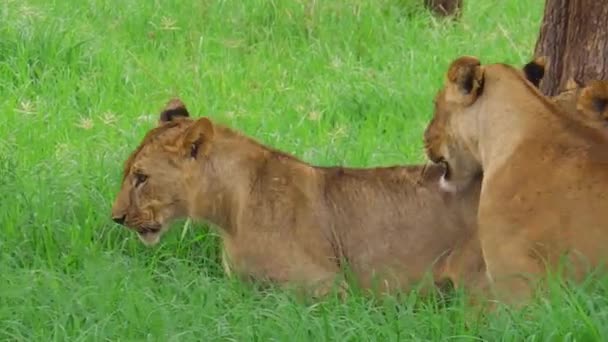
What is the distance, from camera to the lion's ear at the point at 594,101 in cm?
589

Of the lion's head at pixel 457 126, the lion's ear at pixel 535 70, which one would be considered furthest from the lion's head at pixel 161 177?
the lion's ear at pixel 535 70

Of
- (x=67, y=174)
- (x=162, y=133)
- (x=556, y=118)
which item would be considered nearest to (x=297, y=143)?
(x=67, y=174)

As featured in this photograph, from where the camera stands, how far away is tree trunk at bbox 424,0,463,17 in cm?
1050

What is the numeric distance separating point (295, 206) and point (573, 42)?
56.4 inches

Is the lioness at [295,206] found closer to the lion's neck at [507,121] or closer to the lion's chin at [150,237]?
the lion's chin at [150,237]

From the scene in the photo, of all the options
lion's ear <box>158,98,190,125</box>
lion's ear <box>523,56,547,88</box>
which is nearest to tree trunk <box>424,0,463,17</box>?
lion's ear <box>158,98,190,125</box>

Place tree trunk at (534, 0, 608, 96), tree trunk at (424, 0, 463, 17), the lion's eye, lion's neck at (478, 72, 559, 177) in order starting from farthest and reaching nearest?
1. tree trunk at (424, 0, 463, 17)
2. tree trunk at (534, 0, 608, 96)
3. the lion's eye
4. lion's neck at (478, 72, 559, 177)

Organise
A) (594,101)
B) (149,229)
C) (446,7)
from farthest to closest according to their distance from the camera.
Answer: (446,7) → (149,229) → (594,101)

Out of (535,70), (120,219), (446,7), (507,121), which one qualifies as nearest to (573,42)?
(535,70)

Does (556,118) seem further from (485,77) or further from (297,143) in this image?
(297,143)

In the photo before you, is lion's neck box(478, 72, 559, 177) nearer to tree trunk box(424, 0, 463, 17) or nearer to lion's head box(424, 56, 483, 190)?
lion's head box(424, 56, 483, 190)

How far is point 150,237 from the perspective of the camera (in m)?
6.20

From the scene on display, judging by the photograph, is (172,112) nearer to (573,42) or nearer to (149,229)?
(149,229)

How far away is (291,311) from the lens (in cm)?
538
